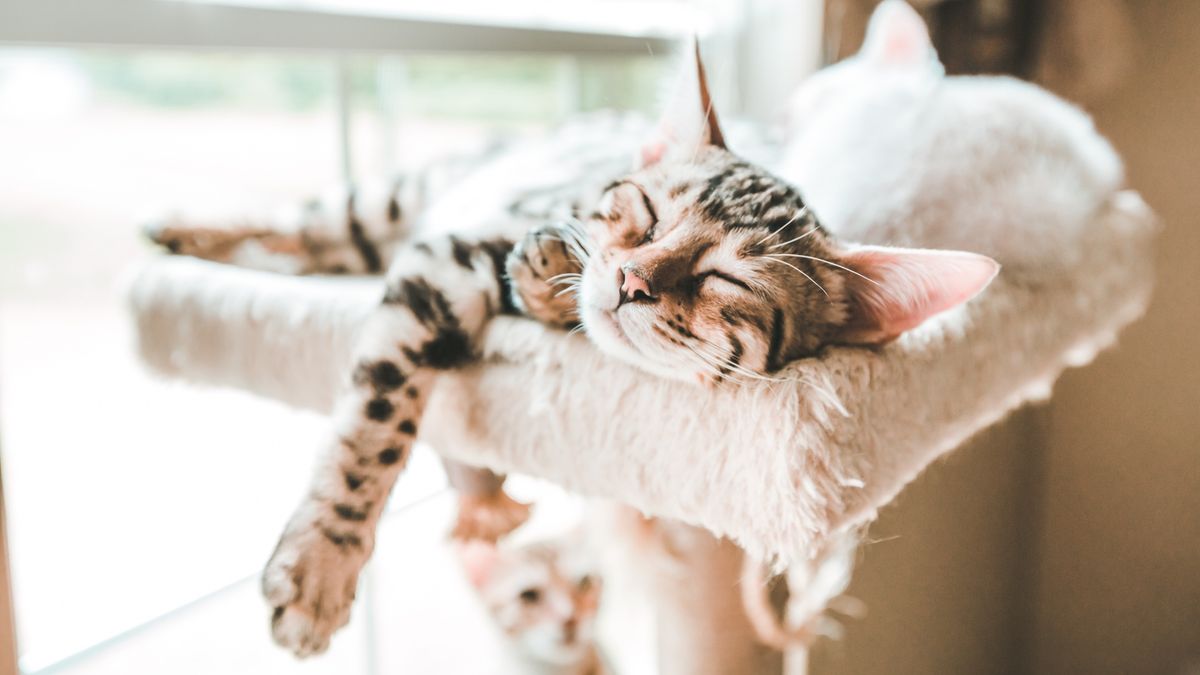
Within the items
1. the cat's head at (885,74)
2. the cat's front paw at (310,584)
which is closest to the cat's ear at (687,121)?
the cat's head at (885,74)

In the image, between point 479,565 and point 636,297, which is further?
point 479,565

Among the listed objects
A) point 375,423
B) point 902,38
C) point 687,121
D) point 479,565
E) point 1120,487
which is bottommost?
point 1120,487

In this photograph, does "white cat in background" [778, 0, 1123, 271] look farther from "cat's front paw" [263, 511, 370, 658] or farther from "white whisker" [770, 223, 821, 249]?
"cat's front paw" [263, 511, 370, 658]

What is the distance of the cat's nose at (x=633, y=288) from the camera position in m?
0.70

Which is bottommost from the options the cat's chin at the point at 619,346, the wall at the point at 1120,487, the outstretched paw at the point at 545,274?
the wall at the point at 1120,487

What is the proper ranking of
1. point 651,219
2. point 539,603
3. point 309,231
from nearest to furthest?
point 651,219
point 309,231
point 539,603

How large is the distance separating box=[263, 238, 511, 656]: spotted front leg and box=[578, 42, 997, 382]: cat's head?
13 centimetres

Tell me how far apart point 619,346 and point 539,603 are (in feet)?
2.38

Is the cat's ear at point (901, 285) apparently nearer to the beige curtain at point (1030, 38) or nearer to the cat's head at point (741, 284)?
the cat's head at point (741, 284)

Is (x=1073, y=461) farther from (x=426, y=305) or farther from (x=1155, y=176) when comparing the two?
(x=426, y=305)

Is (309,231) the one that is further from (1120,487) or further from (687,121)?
(1120,487)

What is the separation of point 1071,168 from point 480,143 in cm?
86

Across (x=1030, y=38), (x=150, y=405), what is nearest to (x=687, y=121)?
(x=150, y=405)

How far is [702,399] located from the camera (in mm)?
700
